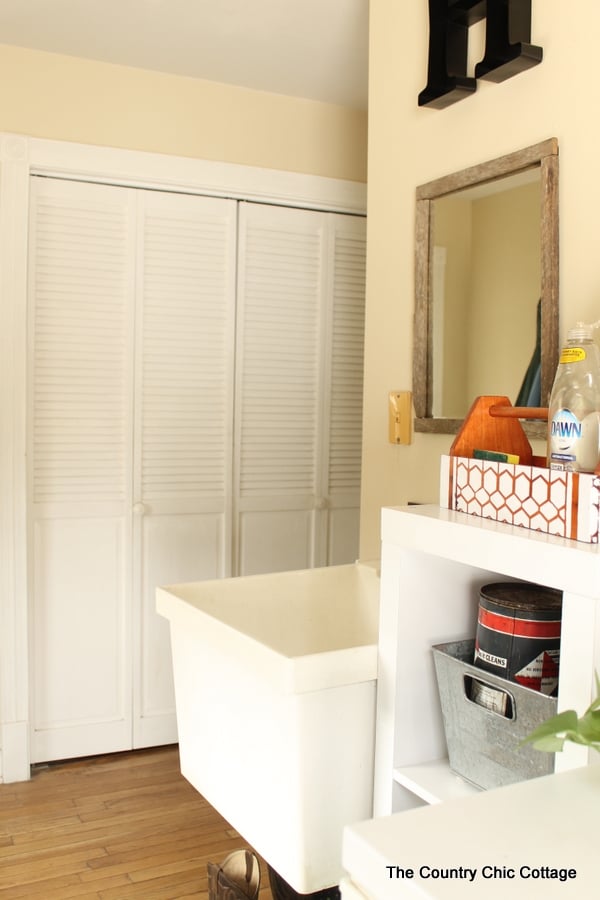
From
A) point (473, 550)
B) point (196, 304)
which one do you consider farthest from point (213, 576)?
point (473, 550)

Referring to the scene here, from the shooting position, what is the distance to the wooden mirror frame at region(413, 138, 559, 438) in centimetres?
154

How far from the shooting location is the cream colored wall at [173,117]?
273 centimetres

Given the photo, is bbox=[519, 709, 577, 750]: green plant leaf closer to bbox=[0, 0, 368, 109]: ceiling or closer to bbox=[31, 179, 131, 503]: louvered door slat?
bbox=[0, 0, 368, 109]: ceiling

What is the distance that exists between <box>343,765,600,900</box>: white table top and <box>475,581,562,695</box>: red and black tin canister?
247mm

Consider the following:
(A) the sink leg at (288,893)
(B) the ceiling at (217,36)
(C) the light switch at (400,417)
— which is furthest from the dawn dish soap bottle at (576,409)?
(B) the ceiling at (217,36)

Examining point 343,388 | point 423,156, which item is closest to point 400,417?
point 423,156

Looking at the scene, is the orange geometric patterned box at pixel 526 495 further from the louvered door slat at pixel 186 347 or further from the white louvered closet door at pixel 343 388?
the white louvered closet door at pixel 343 388

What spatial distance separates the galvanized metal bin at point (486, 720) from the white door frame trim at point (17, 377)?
1885 mm

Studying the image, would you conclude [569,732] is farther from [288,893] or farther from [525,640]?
[288,893]

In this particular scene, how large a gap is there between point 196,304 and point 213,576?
38.2 inches

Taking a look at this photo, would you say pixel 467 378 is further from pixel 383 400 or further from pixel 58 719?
pixel 58 719

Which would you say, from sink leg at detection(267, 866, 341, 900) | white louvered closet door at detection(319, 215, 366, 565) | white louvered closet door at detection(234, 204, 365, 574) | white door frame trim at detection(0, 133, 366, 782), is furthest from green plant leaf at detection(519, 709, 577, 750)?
white louvered closet door at detection(319, 215, 366, 565)

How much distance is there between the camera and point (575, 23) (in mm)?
1495

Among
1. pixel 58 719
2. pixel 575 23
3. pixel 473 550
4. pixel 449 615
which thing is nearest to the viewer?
pixel 473 550
